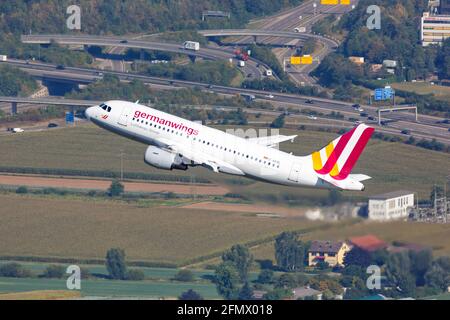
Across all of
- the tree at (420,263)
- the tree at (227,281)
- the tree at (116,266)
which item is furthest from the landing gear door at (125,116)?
the tree at (116,266)

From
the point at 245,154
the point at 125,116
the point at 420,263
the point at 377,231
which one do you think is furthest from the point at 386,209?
the point at 420,263

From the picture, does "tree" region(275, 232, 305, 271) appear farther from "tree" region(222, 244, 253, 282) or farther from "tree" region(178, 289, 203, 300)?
"tree" region(178, 289, 203, 300)

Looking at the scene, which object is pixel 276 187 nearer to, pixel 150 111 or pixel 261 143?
pixel 261 143

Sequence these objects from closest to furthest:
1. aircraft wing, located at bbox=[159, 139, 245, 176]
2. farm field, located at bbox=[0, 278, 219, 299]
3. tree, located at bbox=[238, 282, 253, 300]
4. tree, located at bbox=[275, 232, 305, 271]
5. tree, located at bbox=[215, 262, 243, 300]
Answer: aircraft wing, located at bbox=[159, 139, 245, 176], farm field, located at bbox=[0, 278, 219, 299], tree, located at bbox=[238, 282, 253, 300], tree, located at bbox=[215, 262, 243, 300], tree, located at bbox=[275, 232, 305, 271]

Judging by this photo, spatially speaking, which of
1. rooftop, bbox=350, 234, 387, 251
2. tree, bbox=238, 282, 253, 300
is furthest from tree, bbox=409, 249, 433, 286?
rooftop, bbox=350, 234, 387, 251

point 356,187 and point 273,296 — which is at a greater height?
point 356,187

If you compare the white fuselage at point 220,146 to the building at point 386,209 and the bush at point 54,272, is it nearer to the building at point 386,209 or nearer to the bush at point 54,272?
the building at point 386,209
